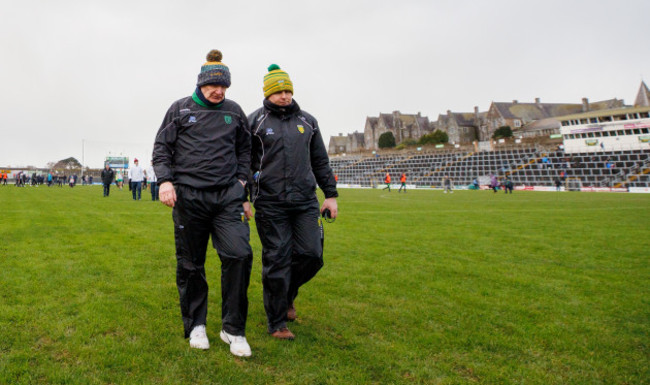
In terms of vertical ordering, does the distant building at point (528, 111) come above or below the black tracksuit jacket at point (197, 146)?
above

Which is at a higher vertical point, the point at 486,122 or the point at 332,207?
the point at 486,122

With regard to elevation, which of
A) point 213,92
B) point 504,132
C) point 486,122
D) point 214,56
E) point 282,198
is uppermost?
point 486,122

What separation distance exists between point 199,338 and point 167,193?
3.88ft

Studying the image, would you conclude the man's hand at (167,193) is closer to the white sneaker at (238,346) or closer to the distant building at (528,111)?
the white sneaker at (238,346)

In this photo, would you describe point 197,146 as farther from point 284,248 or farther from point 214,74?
point 284,248

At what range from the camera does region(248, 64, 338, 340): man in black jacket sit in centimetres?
373

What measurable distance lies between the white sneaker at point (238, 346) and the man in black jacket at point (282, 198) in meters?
0.40

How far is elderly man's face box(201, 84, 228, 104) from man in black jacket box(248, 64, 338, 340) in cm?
48

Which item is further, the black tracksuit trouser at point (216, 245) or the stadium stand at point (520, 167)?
the stadium stand at point (520, 167)

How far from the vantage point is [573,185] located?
1652 inches

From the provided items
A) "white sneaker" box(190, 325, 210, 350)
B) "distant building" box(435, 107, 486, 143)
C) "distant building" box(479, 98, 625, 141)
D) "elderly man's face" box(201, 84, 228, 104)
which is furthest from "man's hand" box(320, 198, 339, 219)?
"distant building" box(435, 107, 486, 143)

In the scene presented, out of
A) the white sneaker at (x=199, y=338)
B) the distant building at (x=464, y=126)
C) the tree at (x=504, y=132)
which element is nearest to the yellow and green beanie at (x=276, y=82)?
the white sneaker at (x=199, y=338)

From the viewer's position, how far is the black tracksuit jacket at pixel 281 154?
12.4ft

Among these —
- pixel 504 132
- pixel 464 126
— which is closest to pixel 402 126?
pixel 464 126
